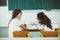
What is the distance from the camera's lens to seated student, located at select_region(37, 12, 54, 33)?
121 inches

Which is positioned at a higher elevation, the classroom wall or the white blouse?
the classroom wall

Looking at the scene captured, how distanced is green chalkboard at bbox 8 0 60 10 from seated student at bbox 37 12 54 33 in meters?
0.09

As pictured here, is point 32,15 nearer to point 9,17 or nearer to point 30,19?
point 30,19

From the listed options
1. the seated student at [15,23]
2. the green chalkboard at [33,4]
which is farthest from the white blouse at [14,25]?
the green chalkboard at [33,4]

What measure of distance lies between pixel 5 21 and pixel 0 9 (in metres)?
0.15

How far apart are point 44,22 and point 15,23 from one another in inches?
12.9

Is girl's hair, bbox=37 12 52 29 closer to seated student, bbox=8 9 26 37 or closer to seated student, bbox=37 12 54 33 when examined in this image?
seated student, bbox=37 12 54 33

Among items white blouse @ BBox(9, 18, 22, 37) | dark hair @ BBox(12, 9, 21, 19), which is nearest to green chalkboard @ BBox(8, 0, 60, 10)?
dark hair @ BBox(12, 9, 21, 19)

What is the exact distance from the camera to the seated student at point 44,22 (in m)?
3.07

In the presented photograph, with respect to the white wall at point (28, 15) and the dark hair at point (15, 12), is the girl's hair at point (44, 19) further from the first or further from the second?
the dark hair at point (15, 12)

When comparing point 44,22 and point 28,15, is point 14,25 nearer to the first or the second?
point 28,15

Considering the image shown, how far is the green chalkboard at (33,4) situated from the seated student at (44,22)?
0.09m

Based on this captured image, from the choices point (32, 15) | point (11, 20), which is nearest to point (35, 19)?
point (32, 15)

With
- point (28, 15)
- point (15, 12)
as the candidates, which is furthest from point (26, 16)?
point (15, 12)
